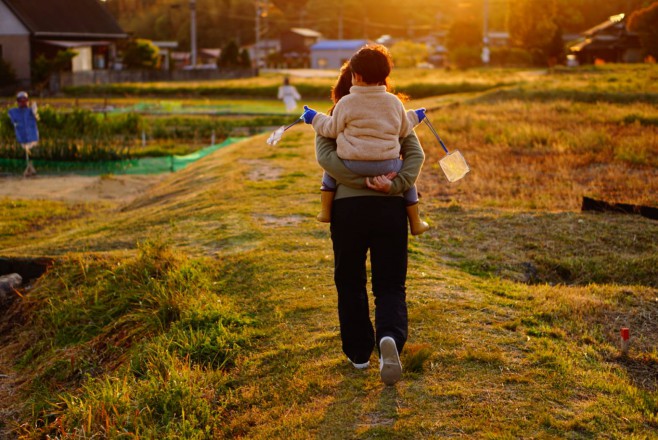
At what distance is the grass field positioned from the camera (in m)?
4.29

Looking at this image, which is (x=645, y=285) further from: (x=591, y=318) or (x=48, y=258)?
(x=48, y=258)

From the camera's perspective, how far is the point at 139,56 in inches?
2307

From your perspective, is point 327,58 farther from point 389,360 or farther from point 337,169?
point 389,360

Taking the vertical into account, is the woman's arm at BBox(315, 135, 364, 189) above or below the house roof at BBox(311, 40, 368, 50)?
below

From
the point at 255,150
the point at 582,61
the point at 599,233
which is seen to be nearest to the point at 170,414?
the point at 599,233

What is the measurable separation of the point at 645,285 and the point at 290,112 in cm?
2597

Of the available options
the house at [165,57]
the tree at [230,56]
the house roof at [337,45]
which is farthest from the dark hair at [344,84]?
the house roof at [337,45]

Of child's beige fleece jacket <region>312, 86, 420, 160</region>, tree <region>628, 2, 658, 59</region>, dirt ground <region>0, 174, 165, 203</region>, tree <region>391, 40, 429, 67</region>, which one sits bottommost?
dirt ground <region>0, 174, 165, 203</region>

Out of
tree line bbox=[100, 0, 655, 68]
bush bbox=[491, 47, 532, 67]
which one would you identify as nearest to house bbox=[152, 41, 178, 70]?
tree line bbox=[100, 0, 655, 68]

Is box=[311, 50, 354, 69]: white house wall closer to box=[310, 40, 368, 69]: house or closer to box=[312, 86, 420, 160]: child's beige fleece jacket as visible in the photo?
box=[310, 40, 368, 69]: house

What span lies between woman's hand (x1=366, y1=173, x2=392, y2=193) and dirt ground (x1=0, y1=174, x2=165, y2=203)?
11.0m

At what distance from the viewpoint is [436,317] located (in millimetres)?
5598

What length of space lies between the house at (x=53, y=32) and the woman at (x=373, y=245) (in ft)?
140

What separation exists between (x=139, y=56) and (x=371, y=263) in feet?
187
